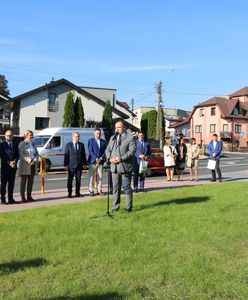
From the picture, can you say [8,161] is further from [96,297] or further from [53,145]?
[53,145]

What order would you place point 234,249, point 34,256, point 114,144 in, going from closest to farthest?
1. point 34,256
2. point 234,249
3. point 114,144

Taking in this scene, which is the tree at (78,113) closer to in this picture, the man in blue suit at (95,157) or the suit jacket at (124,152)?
the man in blue suit at (95,157)

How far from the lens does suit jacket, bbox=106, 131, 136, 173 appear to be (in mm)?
9297

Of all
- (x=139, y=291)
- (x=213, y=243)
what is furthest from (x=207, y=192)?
(x=139, y=291)

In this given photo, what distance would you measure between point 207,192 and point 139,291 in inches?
316

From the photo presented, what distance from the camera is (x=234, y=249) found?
654cm

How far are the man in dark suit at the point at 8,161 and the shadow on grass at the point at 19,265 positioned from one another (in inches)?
222

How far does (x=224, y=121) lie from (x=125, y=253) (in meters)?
74.0

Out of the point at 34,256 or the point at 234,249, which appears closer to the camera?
the point at 34,256

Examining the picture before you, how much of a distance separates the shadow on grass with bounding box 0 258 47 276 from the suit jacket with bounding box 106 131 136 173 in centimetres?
369

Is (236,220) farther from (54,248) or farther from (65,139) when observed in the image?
(65,139)

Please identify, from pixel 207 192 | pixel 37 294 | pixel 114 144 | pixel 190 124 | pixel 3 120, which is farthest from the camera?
pixel 190 124

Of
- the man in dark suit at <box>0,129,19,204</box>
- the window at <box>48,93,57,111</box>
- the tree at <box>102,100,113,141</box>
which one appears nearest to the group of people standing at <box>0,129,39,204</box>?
the man in dark suit at <box>0,129,19,204</box>

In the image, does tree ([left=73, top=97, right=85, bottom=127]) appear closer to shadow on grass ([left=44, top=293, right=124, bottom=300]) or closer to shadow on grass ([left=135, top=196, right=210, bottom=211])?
shadow on grass ([left=135, top=196, right=210, bottom=211])
